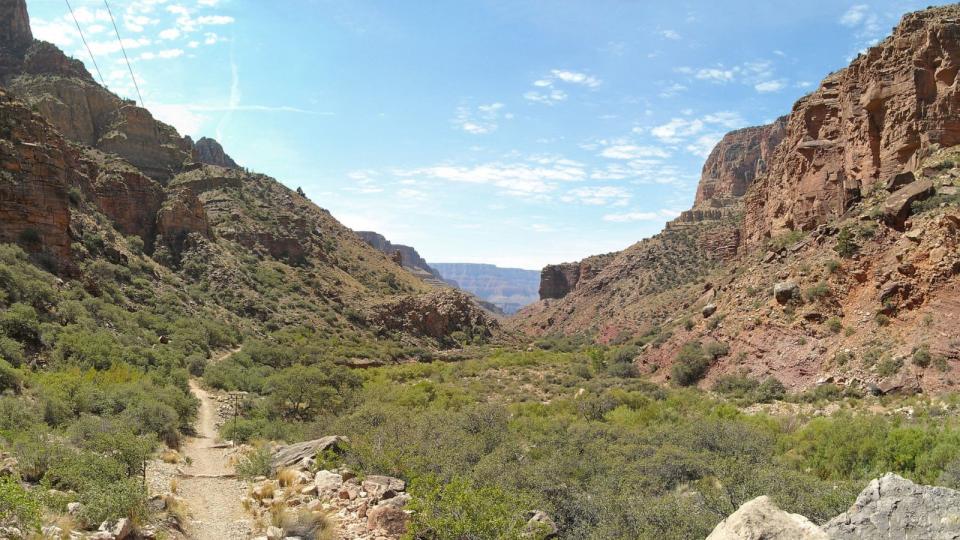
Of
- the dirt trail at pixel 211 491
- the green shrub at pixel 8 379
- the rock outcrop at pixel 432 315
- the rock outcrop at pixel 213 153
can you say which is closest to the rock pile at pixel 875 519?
the dirt trail at pixel 211 491

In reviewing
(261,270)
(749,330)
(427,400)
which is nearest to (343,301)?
(261,270)

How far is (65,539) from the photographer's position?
8.14 metres

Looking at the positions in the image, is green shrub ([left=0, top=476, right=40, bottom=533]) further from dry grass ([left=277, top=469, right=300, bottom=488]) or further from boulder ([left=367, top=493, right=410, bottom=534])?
dry grass ([left=277, top=469, right=300, bottom=488])

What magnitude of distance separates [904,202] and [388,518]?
2819 cm

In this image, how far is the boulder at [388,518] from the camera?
10.7 meters

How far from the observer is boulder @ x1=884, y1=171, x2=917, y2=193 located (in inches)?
1160

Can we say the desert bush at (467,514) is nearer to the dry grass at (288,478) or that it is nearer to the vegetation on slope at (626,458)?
the vegetation on slope at (626,458)

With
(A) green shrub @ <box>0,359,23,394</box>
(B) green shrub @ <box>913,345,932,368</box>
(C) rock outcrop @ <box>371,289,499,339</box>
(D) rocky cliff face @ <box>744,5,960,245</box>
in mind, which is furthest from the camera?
(C) rock outcrop @ <box>371,289,499,339</box>

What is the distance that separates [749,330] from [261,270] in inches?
1698

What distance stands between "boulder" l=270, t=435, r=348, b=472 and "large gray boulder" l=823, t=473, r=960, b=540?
461 inches

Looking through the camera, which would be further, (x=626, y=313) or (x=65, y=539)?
(x=626, y=313)

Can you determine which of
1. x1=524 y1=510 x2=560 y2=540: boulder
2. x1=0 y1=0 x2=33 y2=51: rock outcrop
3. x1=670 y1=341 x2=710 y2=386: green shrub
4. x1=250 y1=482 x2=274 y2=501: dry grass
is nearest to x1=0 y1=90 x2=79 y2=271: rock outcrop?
x1=250 y1=482 x2=274 y2=501: dry grass

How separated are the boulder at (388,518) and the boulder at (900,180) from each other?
3074 cm

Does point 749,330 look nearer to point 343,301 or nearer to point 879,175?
point 879,175
